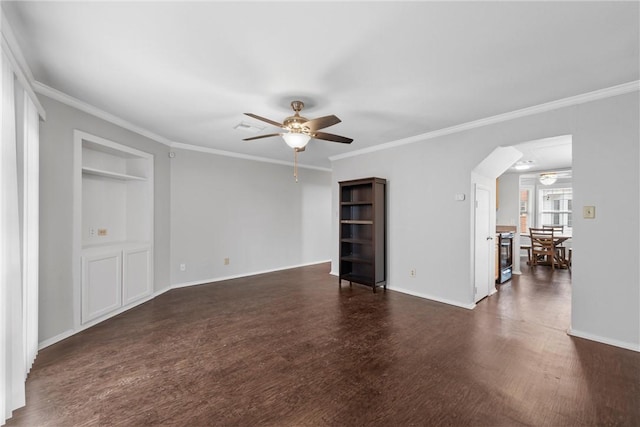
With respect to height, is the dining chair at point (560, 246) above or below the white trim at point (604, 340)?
above

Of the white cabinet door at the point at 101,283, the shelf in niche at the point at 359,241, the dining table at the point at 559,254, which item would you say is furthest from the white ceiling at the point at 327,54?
the dining table at the point at 559,254

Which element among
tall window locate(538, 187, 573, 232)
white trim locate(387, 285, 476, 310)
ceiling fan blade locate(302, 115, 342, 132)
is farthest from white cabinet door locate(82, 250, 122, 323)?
tall window locate(538, 187, 573, 232)

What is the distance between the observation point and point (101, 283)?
3.36 metres

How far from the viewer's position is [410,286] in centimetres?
452

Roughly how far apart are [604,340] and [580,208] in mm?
1361

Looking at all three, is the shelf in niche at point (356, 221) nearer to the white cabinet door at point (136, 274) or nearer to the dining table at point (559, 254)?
the white cabinet door at point (136, 274)

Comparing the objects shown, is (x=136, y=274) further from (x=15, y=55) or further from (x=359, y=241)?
(x=359, y=241)

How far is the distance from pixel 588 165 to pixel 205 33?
3843mm

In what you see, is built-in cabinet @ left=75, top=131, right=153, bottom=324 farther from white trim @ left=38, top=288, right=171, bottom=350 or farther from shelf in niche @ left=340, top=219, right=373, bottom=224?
shelf in niche @ left=340, top=219, right=373, bottom=224

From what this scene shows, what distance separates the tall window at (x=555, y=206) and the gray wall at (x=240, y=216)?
6.51 m

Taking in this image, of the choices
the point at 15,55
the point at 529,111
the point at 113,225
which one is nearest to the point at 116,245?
the point at 113,225

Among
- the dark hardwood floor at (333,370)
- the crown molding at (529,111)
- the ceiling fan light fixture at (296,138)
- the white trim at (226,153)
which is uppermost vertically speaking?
the crown molding at (529,111)

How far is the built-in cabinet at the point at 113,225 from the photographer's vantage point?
325 centimetres

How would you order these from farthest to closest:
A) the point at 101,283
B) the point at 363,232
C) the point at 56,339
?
the point at 363,232
the point at 101,283
the point at 56,339
